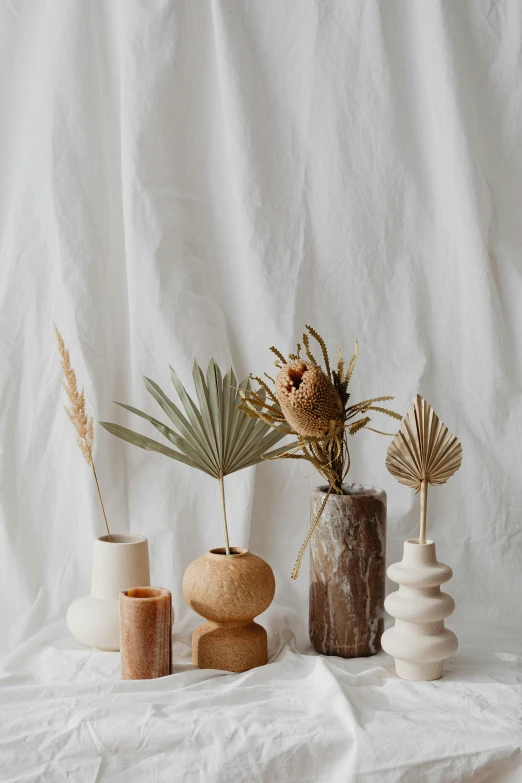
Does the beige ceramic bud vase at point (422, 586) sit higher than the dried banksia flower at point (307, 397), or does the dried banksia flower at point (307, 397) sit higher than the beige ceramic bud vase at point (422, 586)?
the dried banksia flower at point (307, 397)

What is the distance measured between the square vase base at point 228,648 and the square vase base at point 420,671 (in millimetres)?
217

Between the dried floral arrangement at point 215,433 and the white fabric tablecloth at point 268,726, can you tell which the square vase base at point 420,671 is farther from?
the dried floral arrangement at point 215,433

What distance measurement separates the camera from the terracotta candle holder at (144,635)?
48.0 inches

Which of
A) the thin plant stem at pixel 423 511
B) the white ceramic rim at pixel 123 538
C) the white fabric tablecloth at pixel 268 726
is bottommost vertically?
the white fabric tablecloth at pixel 268 726

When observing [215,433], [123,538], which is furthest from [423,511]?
[123,538]

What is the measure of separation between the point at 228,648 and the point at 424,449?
1.37 ft

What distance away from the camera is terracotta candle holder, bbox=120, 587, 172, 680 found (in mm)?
1220

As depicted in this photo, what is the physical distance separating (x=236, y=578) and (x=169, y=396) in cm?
42

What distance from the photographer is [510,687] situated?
119cm

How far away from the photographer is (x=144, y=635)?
4.01 feet

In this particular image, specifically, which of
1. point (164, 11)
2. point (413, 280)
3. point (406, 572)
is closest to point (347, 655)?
point (406, 572)

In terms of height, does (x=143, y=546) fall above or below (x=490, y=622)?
above

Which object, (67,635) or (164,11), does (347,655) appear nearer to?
(67,635)

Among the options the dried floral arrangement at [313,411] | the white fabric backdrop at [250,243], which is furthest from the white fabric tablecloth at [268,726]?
the white fabric backdrop at [250,243]
